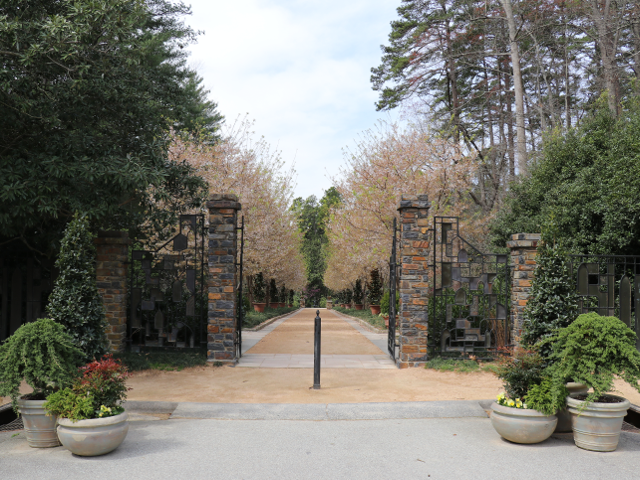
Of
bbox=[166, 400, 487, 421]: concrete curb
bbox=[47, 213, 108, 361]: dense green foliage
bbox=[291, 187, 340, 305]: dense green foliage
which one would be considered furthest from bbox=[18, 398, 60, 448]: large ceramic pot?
bbox=[291, 187, 340, 305]: dense green foliage

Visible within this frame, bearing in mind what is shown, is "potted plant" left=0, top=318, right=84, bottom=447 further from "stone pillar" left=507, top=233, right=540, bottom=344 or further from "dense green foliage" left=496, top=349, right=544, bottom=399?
"stone pillar" left=507, top=233, right=540, bottom=344

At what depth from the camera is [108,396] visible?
5.36 m

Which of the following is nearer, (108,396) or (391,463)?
(391,463)

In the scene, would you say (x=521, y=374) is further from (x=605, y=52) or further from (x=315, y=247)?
(x=315, y=247)

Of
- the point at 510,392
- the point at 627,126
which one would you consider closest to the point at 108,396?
the point at 510,392

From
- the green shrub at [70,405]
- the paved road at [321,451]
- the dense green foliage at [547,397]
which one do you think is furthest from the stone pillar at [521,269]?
the green shrub at [70,405]

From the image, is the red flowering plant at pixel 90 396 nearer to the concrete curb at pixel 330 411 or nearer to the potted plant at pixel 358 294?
the concrete curb at pixel 330 411

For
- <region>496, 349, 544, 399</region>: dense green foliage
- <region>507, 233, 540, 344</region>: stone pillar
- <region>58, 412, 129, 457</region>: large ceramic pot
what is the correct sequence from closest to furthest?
1. <region>58, 412, 129, 457</region>: large ceramic pot
2. <region>496, 349, 544, 399</region>: dense green foliage
3. <region>507, 233, 540, 344</region>: stone pillar

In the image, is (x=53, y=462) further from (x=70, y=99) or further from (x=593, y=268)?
(x=593, y=268)

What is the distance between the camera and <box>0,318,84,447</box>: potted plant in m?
5.29

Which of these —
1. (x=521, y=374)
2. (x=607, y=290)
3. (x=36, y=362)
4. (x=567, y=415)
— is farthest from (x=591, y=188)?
(x=36, y=362)

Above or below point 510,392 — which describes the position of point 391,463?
below

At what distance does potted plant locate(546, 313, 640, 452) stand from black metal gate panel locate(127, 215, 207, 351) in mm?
6767

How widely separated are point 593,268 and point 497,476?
8306 mm
